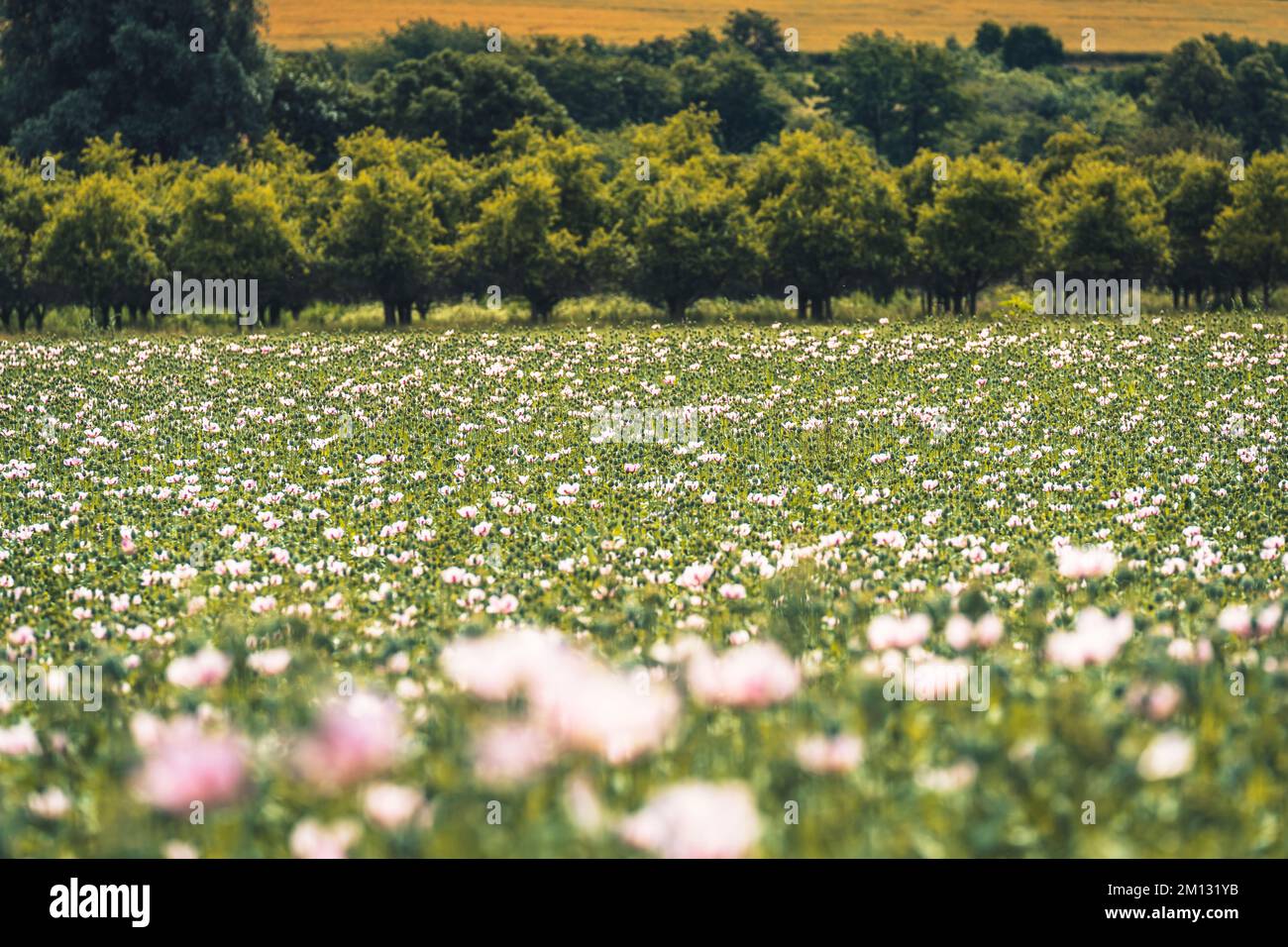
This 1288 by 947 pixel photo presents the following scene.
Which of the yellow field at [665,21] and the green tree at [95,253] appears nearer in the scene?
the green tree at [95,253]

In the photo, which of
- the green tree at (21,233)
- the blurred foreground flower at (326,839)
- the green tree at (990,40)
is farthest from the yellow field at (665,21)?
the blurred foreground flower at (326,839)

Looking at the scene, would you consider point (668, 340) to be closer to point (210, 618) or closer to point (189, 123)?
point (210, 618)

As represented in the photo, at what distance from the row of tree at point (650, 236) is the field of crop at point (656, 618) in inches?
1293

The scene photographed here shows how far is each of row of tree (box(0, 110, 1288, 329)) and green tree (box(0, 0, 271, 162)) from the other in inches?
820

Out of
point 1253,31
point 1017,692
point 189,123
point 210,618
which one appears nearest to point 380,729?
point 1017,692

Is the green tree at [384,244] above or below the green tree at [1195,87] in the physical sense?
below

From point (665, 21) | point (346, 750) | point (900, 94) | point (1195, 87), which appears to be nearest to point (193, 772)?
point (346, 750)

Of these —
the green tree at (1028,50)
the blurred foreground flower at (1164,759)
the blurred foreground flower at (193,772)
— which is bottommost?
the blurred foreground flower at (1164,759)

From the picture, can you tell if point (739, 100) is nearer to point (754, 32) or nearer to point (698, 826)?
point (754, 32)

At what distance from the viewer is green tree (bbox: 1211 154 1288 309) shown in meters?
62.2

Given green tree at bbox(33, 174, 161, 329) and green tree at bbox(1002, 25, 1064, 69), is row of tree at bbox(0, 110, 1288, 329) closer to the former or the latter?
green tree at bbox(33, 174, 161, 329)

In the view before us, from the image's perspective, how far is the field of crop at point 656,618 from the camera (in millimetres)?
3527

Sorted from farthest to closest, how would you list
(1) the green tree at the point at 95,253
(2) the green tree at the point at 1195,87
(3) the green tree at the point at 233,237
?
(2) the green tree at the point at 1195,87 → (3) the green tree at the point at 233,237 → (1) the green tree at the point at 95,253

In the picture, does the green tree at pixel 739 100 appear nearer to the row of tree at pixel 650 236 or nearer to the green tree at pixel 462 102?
the green tree at pixel 462 102
